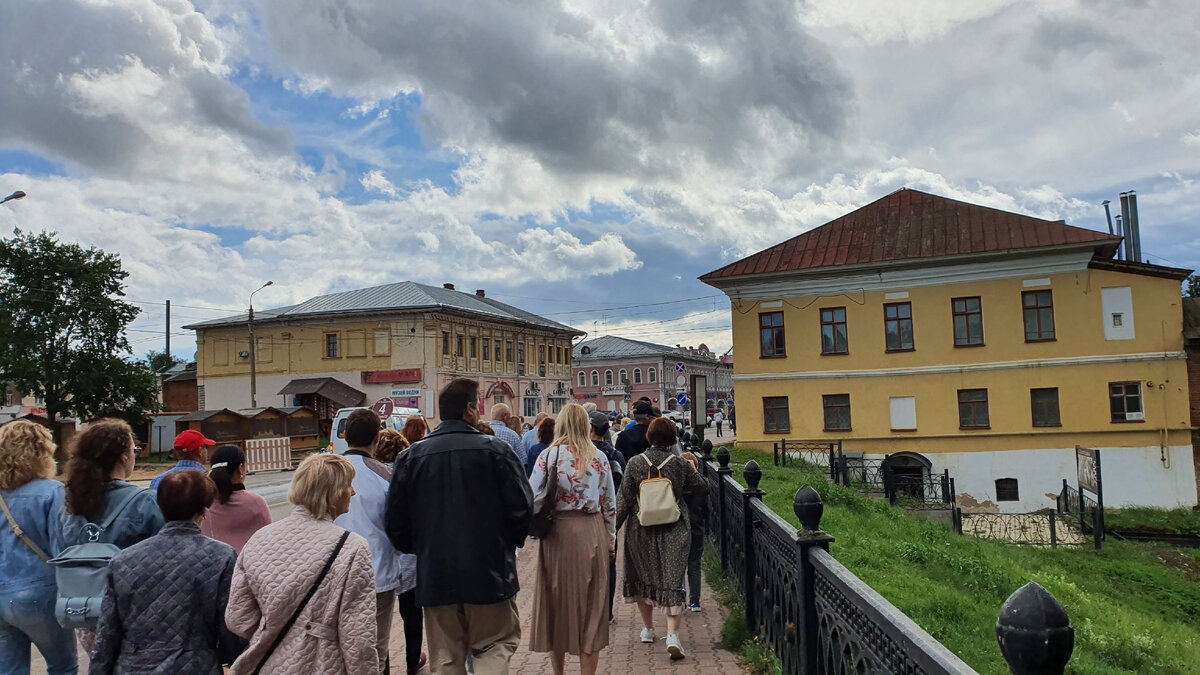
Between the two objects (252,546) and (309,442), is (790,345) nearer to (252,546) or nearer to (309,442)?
(309,442)

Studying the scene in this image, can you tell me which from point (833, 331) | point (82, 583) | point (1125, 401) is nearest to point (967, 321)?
point (833, 331)

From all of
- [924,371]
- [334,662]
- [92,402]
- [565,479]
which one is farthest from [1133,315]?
[92,402]

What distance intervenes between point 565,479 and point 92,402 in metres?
42.2

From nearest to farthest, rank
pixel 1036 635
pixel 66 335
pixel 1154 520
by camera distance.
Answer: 1. pixel 1036 635
2. pixel 1154 520
3. pixel 66 335

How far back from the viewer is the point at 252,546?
3.56 m

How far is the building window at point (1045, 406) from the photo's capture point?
90.8 ft

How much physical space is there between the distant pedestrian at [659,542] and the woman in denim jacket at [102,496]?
3193mm

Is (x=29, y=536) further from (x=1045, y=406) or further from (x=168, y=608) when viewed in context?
(x=1045, y=406)

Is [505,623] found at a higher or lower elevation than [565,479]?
lower

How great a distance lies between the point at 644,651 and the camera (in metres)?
6.44

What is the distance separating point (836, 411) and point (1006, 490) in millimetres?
5863

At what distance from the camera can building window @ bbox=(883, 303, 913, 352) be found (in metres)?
28.8

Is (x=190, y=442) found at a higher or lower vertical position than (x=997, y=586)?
higher

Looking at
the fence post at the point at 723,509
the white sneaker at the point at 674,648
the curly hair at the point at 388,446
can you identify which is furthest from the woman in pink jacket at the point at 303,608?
the fence post at the point at 723,509
